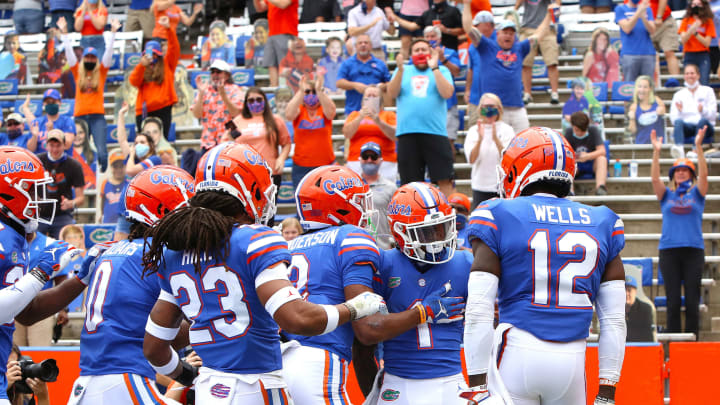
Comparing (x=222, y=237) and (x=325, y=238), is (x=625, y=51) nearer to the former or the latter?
(x=325, y=238)

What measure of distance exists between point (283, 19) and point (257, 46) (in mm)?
2190

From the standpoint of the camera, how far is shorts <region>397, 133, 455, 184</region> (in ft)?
33.9

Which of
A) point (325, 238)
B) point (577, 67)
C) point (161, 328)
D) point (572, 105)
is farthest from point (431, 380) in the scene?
point (577, 67)

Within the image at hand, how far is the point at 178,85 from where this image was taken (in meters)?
14.6

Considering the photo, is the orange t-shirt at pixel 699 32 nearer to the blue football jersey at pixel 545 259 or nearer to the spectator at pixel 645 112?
the spectator at pixel 645 112

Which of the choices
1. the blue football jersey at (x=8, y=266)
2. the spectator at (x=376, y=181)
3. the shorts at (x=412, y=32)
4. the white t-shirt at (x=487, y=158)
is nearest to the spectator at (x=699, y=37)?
the shorts at (x=412, y=32)

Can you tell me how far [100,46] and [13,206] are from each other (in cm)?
1158

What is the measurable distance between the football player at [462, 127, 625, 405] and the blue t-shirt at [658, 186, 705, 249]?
558 centimetres

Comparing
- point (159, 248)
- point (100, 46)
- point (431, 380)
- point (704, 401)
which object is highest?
point (100, 46)

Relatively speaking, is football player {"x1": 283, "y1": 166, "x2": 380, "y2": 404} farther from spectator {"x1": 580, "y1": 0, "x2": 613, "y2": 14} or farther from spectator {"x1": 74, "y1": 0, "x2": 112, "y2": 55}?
spectator {"x1": 580, "y1": 0, "x2": 613, "y2": 14}

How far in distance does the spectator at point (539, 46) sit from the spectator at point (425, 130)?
360cm

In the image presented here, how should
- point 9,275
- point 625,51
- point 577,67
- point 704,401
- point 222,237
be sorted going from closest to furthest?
1. point 222,237
2. point 9,275
3. point 704,401
4. point 625,51
5. point 577,67

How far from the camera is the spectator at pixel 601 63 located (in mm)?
14312

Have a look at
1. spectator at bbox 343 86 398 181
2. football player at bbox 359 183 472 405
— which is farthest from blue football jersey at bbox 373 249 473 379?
spectator at bbox 343 86 398 181
